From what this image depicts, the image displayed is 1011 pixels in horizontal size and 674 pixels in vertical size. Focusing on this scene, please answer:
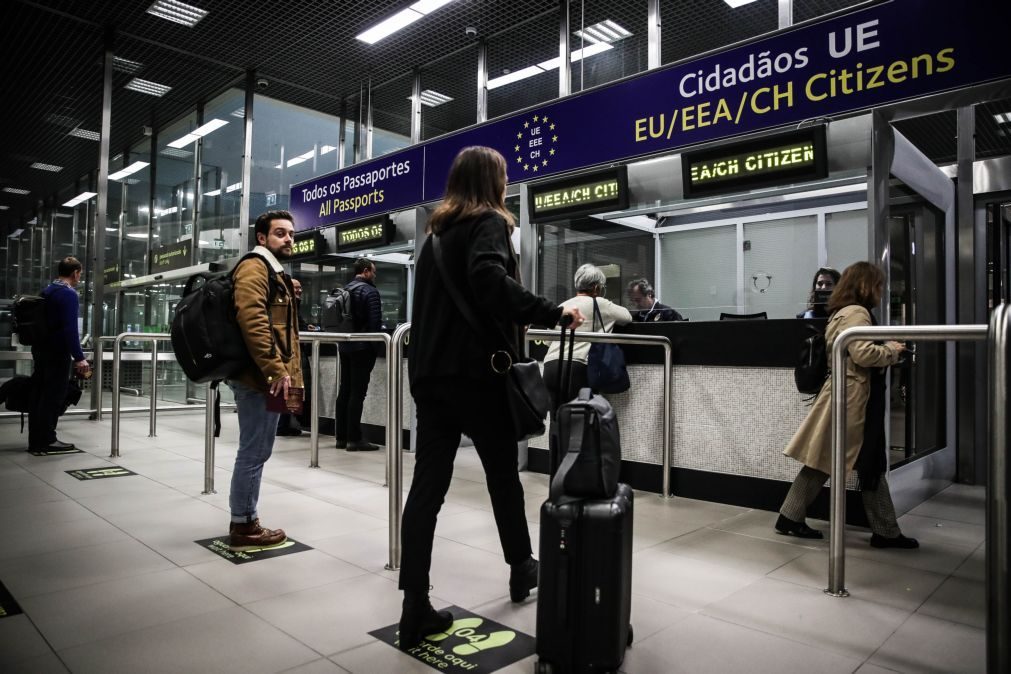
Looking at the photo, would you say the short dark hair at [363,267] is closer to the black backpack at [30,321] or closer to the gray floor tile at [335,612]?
the black backpack at [30,321]

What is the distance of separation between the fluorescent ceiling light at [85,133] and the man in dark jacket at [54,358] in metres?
6.66

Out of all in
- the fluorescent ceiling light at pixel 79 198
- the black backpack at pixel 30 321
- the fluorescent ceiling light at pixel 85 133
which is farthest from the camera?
the fluorescent ceiling light at pixel 79 198

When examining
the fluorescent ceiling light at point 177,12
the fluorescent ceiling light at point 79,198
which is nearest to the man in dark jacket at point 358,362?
the fluorescent ceiling light at point 177,12

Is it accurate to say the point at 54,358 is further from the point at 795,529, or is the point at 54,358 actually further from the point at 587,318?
the point at 795,529

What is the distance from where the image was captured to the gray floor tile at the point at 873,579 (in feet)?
7.75

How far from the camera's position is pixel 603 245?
19.6 ft

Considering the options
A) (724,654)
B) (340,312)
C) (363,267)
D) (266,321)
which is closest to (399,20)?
(363,267)

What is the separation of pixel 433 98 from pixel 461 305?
6908 millimetres

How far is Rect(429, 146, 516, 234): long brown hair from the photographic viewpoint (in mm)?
1986

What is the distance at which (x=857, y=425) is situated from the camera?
2971 millimetres

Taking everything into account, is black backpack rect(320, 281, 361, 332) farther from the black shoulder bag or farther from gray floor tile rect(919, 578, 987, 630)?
gray floor tile rect(919, 578, 987, 630)

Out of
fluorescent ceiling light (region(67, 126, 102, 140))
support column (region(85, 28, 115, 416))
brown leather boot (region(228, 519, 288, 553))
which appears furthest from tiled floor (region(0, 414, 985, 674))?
fluorescent ceiling light (region(67, 126, 102, 140))

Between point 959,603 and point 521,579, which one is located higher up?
point 521,579

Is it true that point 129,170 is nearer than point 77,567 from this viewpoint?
No
